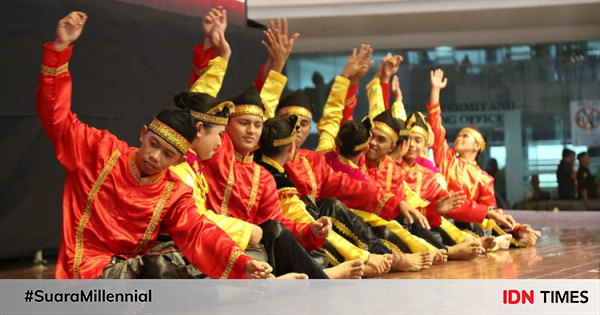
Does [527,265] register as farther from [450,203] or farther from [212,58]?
[212,58]

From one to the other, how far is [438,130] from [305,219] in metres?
2.35

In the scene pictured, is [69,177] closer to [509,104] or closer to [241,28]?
[241,28]

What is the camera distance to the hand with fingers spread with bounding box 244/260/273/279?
9.05 feet

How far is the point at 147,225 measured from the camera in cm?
306

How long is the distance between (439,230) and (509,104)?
248 inches

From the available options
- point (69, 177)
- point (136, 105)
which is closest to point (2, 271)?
point (136, 105)

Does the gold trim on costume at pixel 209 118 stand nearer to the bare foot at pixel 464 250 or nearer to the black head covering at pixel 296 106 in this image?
the black head covering at pixel 296 106

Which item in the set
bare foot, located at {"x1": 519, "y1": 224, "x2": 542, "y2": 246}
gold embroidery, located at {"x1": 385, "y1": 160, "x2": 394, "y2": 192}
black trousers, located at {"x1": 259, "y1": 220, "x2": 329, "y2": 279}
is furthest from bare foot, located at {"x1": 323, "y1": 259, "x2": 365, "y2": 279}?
bare foot, located at {"x1": 519, "y1": 224, "x2": 542, "y2": 246}

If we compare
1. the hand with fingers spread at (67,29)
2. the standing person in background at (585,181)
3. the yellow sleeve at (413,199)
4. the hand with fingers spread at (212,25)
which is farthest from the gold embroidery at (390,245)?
the standing person in background at (585,181)

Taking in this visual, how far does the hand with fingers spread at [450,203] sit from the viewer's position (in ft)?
16.0

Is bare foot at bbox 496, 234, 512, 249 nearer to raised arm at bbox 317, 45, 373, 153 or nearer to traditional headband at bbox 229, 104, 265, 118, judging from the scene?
raised arm at bbox 317, 45, 373, 153

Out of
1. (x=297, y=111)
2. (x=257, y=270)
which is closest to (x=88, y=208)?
(x=257, y=270)

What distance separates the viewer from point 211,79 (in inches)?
159

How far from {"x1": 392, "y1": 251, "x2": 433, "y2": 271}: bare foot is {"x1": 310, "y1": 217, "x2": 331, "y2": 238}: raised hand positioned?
0.92 m
